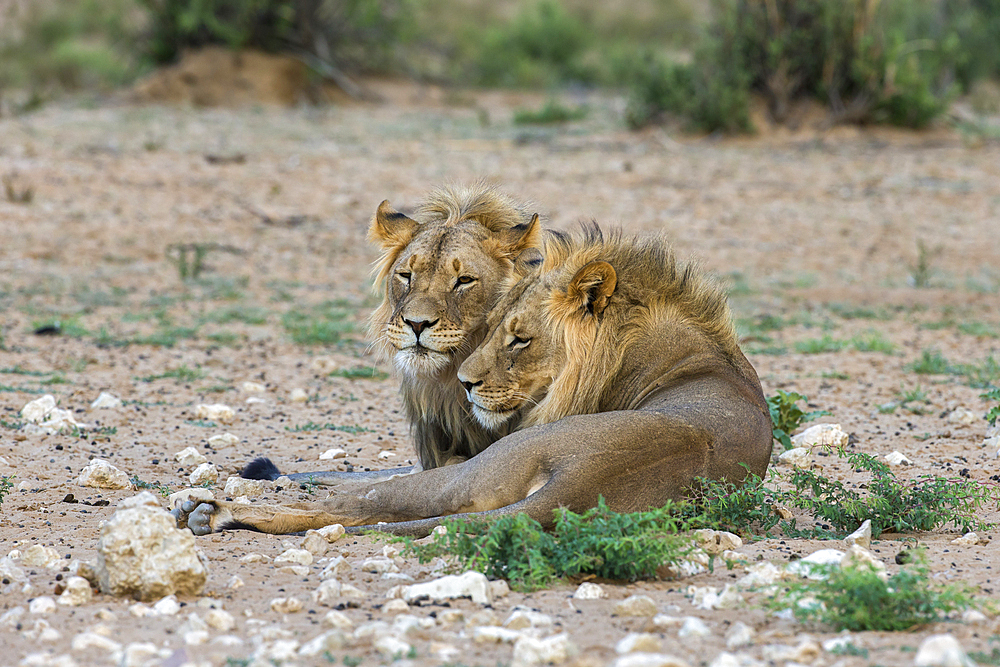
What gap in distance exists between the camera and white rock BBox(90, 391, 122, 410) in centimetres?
639

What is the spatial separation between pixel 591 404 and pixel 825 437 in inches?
68.0

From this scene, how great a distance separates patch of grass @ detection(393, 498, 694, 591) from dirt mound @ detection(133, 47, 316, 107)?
52.7 feet

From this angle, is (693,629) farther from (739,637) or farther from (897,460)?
(897,460)

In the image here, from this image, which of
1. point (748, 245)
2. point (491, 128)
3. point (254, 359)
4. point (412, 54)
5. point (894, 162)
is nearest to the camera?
point (254, 359)

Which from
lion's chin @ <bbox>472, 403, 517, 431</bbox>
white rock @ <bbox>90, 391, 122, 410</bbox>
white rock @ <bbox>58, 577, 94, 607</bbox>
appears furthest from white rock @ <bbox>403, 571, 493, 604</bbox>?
white rock @ <bbox>90, 391, 122, 410</bbox>

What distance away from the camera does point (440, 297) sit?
4723 mm

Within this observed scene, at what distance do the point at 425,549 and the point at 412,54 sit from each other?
19651mm

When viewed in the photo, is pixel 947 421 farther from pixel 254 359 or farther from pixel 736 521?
pixel 254 359

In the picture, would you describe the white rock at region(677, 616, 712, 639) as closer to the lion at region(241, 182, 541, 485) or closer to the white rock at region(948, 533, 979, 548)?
the white rock at region(948, 533, 979, 548)

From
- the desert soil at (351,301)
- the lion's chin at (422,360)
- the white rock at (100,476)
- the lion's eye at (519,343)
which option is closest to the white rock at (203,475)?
the desert soil at (351,301)

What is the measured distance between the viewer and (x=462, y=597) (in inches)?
132

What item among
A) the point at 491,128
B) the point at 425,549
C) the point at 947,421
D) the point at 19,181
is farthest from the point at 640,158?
the point at 425,549

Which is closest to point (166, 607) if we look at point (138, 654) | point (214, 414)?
point (138, 654)

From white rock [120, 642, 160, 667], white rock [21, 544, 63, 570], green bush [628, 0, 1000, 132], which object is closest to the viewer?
white rock [120, 642, 160, 667]
